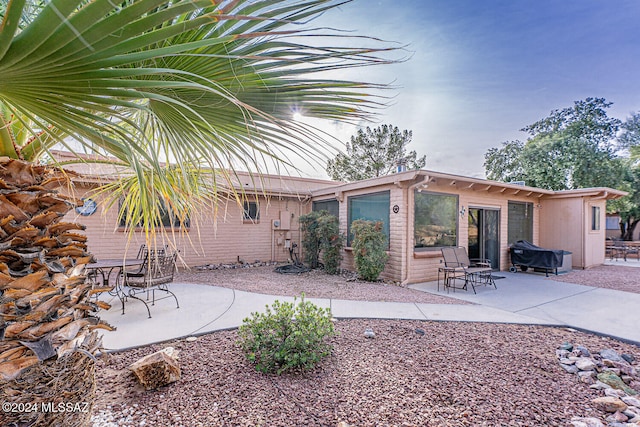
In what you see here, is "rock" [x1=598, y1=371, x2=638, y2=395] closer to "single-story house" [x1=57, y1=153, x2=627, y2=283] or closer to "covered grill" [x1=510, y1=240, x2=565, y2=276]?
"single-story house" [x1=57, y1=153, x2=627, y2=283]

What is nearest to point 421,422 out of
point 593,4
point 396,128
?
point 593,4

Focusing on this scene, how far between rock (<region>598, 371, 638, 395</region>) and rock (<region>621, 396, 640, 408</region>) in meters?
0.14

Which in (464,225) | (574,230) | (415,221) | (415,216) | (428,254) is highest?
(415,216)

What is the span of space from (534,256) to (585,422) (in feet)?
26.0

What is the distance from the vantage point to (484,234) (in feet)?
29.1

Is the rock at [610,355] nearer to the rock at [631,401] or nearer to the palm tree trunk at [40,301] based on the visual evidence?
the rock at [631,401]

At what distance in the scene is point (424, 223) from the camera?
7492 millimetres

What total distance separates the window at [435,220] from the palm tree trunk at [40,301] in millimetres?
6781

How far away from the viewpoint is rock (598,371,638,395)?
2.62 meters

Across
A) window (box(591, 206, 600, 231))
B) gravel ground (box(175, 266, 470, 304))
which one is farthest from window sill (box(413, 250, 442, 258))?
window (box(591, 206, 600, 231))

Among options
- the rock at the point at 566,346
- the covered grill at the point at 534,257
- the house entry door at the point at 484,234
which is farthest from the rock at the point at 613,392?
the covered grill at the point at 534,257

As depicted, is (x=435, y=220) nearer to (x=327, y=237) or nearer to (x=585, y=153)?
(x=327, y=237)

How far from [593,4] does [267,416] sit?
27.0 ft

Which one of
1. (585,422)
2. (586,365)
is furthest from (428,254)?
(585,422)
